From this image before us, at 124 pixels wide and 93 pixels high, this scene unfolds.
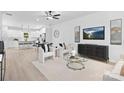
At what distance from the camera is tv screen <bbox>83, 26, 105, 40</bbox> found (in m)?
5.94

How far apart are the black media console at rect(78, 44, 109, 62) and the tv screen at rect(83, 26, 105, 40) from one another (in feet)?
1.76

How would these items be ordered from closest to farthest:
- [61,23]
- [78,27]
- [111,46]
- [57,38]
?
1. [111,46]
2. [78,27]
3. [61,23]
4. [57,38]

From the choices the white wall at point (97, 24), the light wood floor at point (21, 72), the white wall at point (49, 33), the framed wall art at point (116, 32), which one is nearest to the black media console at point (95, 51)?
the white wall at point (97, 24)

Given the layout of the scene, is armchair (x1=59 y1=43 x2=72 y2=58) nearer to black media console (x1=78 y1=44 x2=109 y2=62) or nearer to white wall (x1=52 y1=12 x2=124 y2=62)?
black media console (x1=78 y1=44 x2=109 y2=62)

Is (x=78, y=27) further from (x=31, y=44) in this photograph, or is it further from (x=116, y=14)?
(x=31, y=44)

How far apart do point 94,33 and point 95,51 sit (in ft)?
3.41

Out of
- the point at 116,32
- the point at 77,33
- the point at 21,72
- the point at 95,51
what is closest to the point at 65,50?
the point at 77,33

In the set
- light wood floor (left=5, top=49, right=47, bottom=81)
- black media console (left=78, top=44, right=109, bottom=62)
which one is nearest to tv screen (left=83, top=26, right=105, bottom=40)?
black media console (left=78, top=44, right=109, bottom=62)

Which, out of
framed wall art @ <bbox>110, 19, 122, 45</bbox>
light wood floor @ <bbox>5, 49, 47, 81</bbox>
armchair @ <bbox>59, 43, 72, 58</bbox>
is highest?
framed wall art @ <bbox>110, 19, 122, 45</bbox>

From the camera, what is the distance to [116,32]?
16.7 feet
